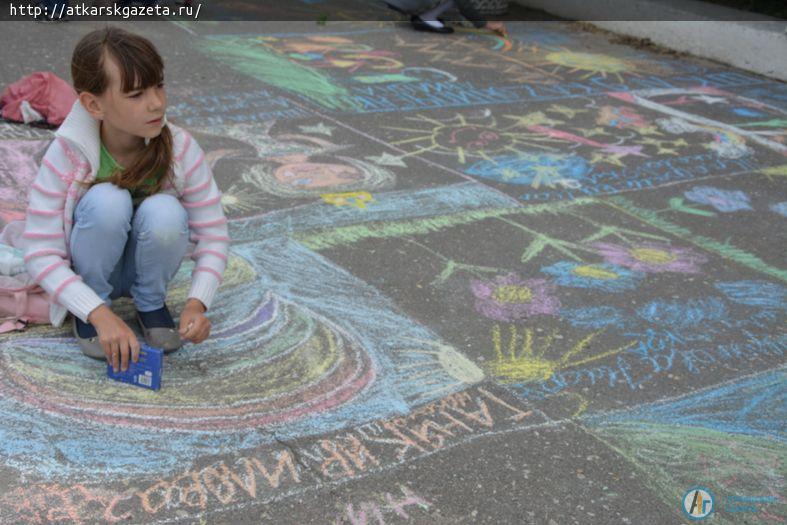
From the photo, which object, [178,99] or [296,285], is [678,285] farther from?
[178,99]

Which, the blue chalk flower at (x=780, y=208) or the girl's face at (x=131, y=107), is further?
the blue chalk flower at (x=780, y=208)

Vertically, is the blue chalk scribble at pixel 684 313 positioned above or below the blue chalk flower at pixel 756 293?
below

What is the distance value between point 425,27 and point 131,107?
5.18m

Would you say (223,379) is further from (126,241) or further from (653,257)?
(653,257)

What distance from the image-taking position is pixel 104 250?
2.39 meters

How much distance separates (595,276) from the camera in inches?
136

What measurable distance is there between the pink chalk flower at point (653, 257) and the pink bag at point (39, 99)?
2.43 meters

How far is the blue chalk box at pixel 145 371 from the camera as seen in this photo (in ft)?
7.79

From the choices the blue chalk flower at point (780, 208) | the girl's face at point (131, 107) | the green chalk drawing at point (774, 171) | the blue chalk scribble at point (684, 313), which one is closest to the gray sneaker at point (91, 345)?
the girl's face at point (131, 107)

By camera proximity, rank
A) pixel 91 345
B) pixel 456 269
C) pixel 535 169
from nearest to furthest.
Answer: pixel 91 345 < pixel 456 269 < pixel 535 169

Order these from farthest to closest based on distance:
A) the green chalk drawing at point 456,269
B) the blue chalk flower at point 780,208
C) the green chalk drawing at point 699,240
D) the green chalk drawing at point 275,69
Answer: the green chalk drawing at point 275,69, the blue chalk flower at point 780,208, the green chalk drawing at point 699,240, the green chalk drawing at point 456,269

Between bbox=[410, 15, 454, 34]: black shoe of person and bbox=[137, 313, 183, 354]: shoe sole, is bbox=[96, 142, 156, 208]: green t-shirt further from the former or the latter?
bbox=[410, 15, 454, 34]: black shoe of person

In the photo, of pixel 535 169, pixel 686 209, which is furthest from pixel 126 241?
pixel 686 209

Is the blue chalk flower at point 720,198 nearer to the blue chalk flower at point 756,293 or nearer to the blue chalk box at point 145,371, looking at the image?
the blue chalk flower at point 756,293
